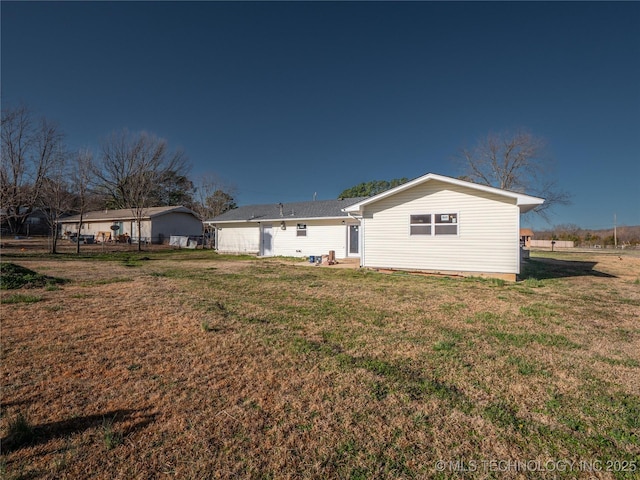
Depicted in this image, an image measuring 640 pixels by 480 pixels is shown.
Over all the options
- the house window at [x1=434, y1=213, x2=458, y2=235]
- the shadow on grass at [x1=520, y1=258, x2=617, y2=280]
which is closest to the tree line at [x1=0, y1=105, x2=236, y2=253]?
the house window at [x1=434, y1=213, x2=458, y2=235]

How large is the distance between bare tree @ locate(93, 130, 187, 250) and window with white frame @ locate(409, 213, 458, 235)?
912 inches

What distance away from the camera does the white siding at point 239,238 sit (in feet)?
64.3

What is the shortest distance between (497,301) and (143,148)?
33342 millimetres


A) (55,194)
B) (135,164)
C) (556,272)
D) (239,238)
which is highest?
(135,164)

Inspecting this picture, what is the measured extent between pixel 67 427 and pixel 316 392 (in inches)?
75.6

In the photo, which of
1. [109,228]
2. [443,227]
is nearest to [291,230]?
[443,227]

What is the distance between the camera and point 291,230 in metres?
17.9

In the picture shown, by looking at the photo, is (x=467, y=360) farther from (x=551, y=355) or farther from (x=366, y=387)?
(x=366, y=387)

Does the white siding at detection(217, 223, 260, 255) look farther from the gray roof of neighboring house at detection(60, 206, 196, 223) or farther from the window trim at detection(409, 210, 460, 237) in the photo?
the gray roof of neighboring house at detection(60, 206, 196, 223)

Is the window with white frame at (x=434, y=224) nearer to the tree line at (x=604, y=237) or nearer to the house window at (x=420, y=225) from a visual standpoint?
the house window at (x=420, y=225)

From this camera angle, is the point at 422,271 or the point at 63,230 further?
the point at 63,230

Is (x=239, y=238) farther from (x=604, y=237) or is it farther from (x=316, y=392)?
(x=604, y=237)

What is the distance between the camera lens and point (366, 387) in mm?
2760

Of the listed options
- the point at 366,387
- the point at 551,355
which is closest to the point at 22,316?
the point at 366,387
